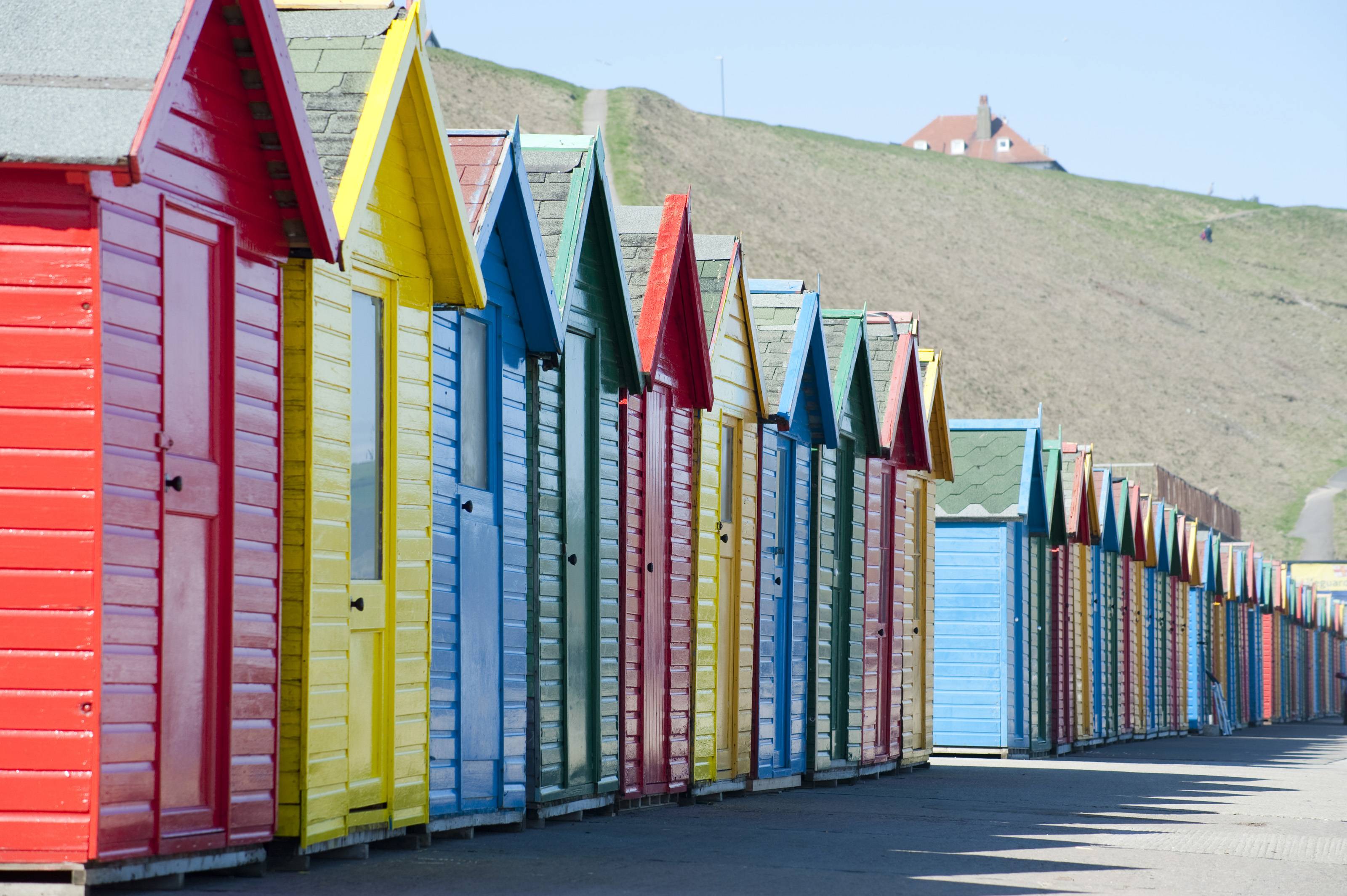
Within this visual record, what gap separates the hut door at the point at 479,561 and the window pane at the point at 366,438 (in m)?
0.98

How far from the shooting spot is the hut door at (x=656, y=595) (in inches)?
511

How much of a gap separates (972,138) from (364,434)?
188 meters

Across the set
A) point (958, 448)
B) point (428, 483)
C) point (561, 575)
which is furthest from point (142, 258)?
point (958, 448)

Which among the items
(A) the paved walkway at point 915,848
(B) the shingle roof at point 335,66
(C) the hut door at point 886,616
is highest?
(B) the shingle roof at point 335,66

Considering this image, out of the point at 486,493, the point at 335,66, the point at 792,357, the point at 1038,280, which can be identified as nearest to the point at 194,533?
the point at 335,66

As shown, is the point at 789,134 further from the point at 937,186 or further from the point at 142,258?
the point at 142,258

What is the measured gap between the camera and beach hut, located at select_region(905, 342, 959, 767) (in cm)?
2020

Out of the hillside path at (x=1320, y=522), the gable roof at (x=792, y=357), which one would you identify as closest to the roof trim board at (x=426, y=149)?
the gable roof at (x=792, y=357)

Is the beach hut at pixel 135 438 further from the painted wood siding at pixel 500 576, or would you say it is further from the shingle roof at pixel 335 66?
the painted wood siding at pixel 500 576

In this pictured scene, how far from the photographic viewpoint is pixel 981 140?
190125 mm

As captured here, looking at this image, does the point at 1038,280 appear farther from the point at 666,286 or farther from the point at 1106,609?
the point at 666,286

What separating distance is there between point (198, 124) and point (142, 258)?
726mm

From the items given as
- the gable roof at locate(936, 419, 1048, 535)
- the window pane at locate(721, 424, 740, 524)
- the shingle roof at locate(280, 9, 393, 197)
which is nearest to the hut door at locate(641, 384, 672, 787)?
the window pane at locate(721, 424, 740, 524)

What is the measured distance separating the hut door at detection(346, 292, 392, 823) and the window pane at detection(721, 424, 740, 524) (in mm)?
5917
